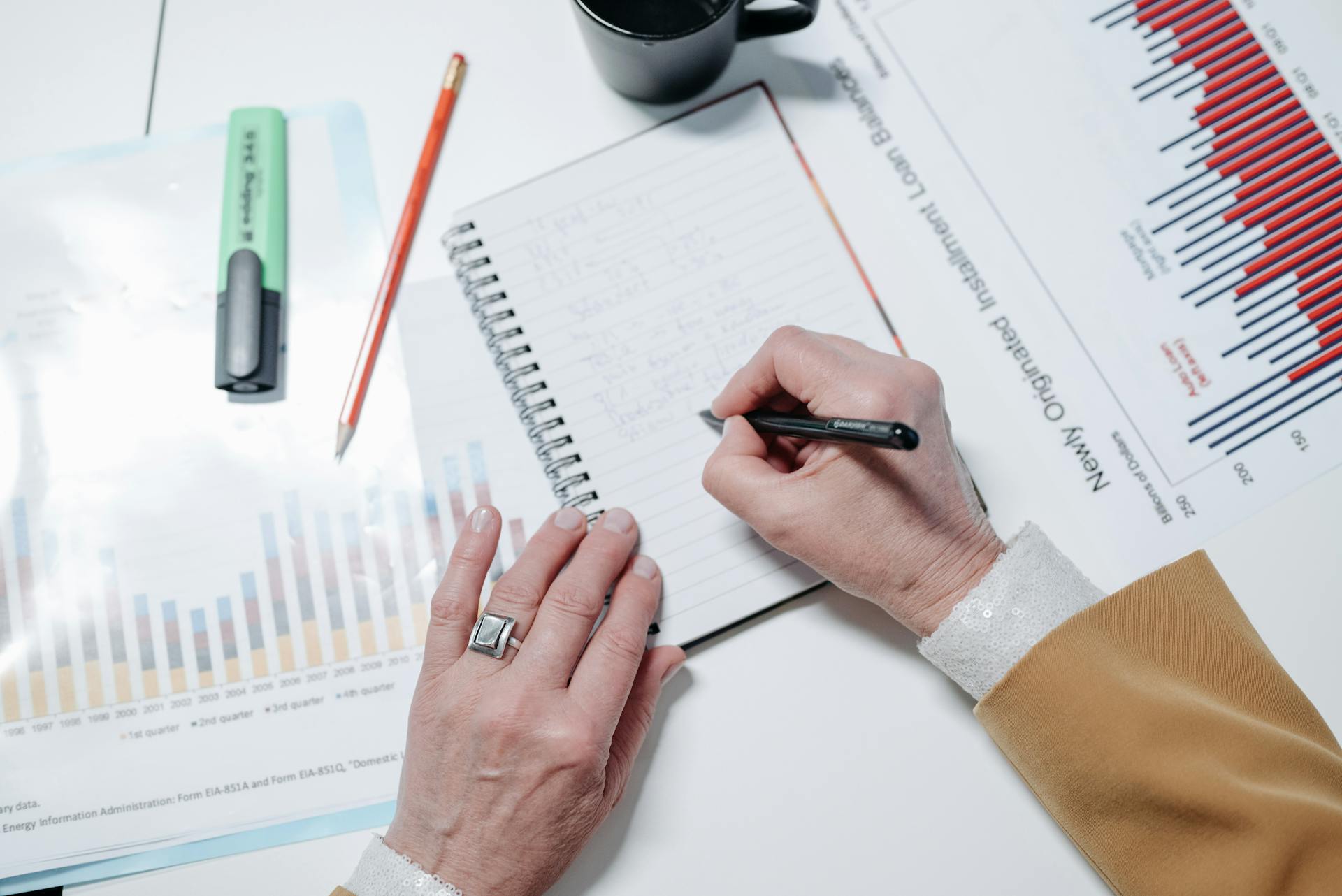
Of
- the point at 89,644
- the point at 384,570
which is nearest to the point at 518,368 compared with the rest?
the point at 384,570

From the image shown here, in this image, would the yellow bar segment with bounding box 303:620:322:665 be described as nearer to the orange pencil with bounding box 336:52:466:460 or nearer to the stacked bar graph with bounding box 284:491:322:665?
the stacked bar graph with bounding box 284:491:322:665

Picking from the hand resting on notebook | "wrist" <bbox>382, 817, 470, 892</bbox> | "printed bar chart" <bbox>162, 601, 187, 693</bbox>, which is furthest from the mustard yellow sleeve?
"printed bar chart" <bbox>162, 601, 187, 693</bbox>

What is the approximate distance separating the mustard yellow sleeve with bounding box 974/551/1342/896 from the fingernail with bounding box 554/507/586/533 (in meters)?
0.33

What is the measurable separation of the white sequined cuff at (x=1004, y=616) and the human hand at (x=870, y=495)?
0.05ft

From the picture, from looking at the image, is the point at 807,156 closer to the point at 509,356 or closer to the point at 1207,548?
the point at 509,356

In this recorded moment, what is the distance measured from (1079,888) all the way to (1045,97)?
66cm

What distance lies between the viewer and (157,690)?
2.24 ft

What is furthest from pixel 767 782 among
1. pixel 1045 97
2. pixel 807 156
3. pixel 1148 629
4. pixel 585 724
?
pixel 1045 97

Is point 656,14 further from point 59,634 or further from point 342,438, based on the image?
point 59,634

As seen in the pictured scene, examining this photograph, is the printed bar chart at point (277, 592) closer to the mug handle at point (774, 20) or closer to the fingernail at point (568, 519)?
the fingernail at point (568, 519)

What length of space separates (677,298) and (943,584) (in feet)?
1.04

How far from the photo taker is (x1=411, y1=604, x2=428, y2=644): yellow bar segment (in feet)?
2.28

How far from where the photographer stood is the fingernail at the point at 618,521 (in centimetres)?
68

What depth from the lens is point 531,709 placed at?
63cm
